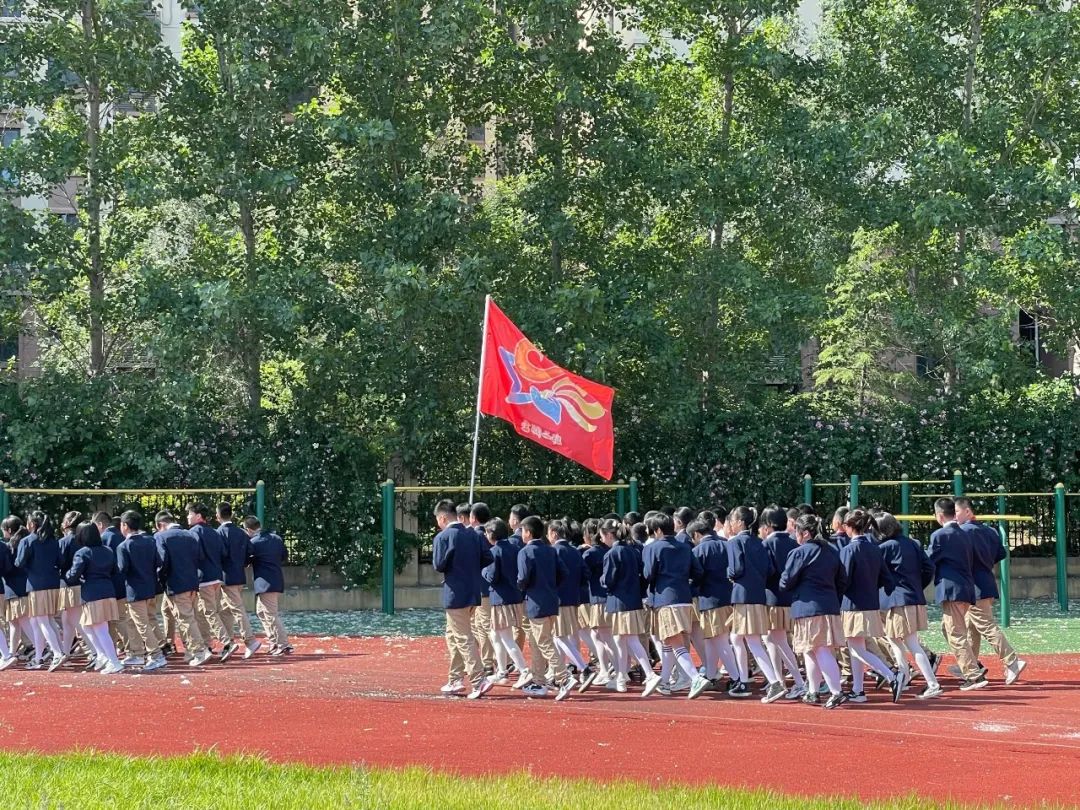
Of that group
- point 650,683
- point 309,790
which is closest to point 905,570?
point 650,683

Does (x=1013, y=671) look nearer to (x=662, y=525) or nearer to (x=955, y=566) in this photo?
(x=955, y=566)

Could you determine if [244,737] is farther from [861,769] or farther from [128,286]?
[128,286]

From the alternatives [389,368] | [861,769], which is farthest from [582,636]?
[389,368]

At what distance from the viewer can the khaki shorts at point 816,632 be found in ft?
45.6

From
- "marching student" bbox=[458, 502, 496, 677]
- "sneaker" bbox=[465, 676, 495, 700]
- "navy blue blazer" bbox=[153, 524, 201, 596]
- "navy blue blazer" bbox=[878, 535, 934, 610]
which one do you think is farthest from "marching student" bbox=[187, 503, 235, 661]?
"navy blue blazer" bbox=[878, 535, 934, 610]

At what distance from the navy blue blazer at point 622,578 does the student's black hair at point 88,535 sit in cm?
583

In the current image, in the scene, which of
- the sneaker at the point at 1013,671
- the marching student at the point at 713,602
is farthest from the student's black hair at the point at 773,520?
the sneaker at the point at 1013,671

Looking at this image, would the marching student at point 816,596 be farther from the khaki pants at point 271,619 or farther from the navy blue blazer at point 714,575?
the khaki pants at point 271,619

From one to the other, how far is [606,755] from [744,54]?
17.0 metres

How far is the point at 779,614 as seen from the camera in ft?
48.2

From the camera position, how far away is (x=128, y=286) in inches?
976

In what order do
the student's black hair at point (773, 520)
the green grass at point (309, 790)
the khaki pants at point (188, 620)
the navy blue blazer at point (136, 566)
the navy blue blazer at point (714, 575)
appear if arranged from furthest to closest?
the khaki pants at point (188, 620), the navy blue blazer at point (136, 566), the student's black hair at point (773, 520), the navy blue blazer at point (714, 575), the green grass at point (309, 790)

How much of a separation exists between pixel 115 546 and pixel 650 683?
6687mm

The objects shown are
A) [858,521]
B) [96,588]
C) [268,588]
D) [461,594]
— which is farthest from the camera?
[268,588]
